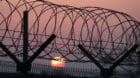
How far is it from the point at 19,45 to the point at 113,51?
8.49ft

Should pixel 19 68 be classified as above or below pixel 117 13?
below

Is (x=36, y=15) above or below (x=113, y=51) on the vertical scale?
above

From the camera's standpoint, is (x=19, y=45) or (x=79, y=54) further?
(x=79, y=54)

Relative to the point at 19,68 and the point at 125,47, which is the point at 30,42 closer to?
the point at 19,68

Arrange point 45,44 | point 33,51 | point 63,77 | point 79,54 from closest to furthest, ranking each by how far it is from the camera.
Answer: point 45,44 → point 33,51 → point 79,54 → point 63,77

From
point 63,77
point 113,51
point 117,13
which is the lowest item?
point 63,77

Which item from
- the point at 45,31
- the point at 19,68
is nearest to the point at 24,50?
the point at 19,68

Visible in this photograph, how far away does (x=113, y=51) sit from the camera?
11.4 m

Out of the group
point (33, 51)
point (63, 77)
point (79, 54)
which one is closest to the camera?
point (33, 51)

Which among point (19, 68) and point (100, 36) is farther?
point (100, 36)

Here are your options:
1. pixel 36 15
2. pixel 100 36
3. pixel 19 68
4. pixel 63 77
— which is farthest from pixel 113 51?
pixel 19 68

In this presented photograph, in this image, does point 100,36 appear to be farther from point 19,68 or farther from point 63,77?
point 19,68

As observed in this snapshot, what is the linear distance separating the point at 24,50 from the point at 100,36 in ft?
8.41

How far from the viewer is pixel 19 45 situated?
31.9ft
